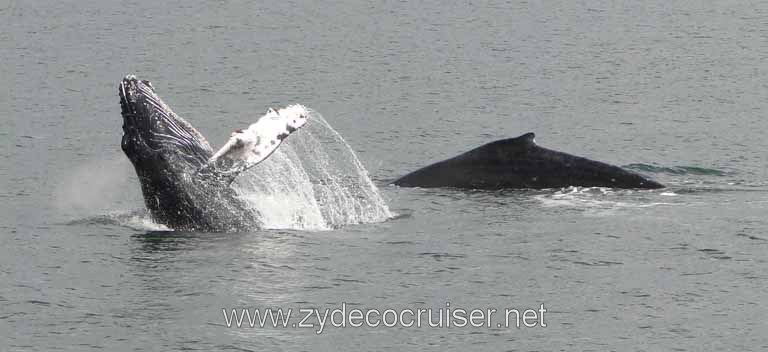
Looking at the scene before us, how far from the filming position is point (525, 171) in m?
31.0

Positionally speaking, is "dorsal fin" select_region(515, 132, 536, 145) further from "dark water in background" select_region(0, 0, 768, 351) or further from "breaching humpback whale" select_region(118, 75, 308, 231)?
"breaching humpback whale" select_region(118, 75, 308, 231)

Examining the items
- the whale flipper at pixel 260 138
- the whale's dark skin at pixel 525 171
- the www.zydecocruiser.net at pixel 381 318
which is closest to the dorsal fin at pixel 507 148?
the whale's dark skin at pixel 525 171

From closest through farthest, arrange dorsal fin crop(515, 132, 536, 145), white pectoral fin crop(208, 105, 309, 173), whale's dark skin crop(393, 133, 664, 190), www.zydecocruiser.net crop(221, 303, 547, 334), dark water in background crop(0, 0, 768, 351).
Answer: www.zydecocruiser.net crop(221, 303, 547, 334) → dark water in background crop(0, 0, 768, 351) → white pectoral fin crop(208, 105, 309, 173) → dorsal fin crop(515, 132, 536, 145) → whale's dark skin crop(393, 133, 664, 190)

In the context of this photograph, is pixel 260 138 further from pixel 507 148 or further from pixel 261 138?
pixel 507 148

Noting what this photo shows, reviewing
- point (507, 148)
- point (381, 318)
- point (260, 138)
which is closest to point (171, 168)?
point (260, 138)

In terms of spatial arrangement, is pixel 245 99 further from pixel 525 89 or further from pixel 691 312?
pixel 691 312

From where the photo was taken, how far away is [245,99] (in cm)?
5116

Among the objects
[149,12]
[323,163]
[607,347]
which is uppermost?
[149,12]

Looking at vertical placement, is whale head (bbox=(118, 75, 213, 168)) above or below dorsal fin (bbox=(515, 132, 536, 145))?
above

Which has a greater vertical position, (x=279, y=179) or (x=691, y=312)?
(x=279, y=179)

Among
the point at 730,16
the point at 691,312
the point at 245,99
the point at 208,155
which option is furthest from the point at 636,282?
the point at 730,16

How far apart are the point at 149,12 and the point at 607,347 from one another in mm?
57326

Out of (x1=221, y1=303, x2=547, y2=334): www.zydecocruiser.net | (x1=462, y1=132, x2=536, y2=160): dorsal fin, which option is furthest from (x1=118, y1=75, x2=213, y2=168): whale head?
(x1=462, y1=132, x2=536, y2=160): dorsal fin

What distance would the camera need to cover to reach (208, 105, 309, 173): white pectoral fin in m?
24.9
